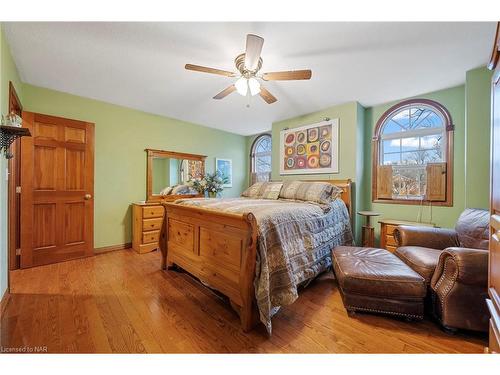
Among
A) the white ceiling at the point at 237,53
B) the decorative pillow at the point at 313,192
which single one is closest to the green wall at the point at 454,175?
the white ceiling at the point at 237,53

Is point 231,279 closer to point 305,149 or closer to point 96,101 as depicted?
point 305,149

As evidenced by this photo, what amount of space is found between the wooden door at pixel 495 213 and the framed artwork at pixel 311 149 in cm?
260

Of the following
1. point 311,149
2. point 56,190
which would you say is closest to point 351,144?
point 311,149

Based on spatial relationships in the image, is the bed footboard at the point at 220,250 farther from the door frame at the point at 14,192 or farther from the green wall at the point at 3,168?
the door frame at the point at 14,192

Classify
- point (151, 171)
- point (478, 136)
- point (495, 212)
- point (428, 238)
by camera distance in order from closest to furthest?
point (495, 212), point (428, 238), point (478, 136), point (151, 171)

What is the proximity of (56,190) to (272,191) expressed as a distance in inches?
120

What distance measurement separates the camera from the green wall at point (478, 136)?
231 centimetres

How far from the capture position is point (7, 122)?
1716 millimetres

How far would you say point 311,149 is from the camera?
389cm

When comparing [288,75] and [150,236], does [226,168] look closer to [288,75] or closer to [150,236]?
[150,236]

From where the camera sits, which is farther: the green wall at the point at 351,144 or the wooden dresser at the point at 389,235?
the green wall at the point at 351,144
